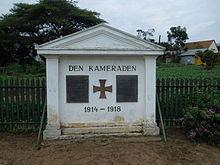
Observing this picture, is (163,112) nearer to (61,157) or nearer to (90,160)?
(90,160)

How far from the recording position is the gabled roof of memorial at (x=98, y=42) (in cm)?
449

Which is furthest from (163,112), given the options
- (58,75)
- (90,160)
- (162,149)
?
(58,75)

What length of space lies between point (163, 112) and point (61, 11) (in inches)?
715

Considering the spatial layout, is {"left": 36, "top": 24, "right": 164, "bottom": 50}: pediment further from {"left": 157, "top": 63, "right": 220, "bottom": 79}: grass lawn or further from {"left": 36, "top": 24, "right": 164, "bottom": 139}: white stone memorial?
{"left": 157, "top": 63, "right": 220, "bottom": 79}: grass lawn

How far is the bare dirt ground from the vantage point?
12.0 ft

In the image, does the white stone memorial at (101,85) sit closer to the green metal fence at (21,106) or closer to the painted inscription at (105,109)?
the painted inscription at (105,109)

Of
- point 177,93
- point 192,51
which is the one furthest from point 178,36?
point 177,93

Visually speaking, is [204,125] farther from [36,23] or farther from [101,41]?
[36,23]

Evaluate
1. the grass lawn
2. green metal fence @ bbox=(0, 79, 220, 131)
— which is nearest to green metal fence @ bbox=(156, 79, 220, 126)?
green metal fence @ bbox=(0, 79, 220, 131)

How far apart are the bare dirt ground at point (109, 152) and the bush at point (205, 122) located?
0.67 feet

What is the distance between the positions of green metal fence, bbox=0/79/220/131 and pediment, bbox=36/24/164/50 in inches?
51.4

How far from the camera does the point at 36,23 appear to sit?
19359 mm

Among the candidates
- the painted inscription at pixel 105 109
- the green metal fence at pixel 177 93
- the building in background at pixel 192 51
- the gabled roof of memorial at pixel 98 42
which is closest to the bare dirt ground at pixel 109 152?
the painted inscription at pixel 105 109

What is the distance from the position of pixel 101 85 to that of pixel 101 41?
3.67 ft
